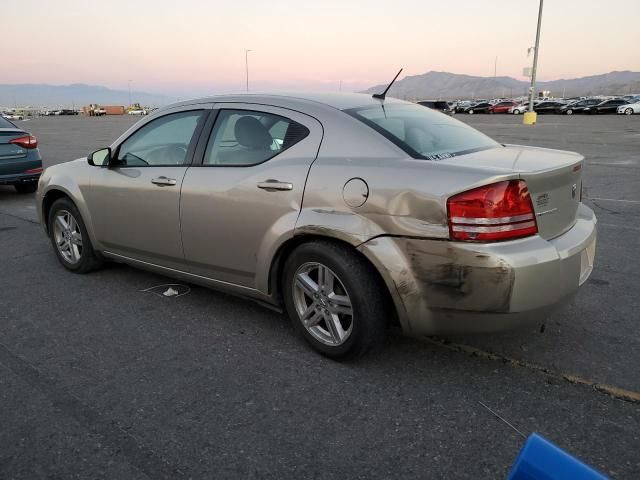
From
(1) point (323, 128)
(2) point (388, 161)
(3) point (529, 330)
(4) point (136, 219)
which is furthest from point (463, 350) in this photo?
(4) point (136, 219)

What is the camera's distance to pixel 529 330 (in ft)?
11.6

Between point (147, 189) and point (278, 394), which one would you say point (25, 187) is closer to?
point (147, 189)

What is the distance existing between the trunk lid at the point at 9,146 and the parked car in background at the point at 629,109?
4877 cm

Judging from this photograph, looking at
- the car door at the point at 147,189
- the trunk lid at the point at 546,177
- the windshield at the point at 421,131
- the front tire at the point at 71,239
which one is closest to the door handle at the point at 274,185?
the windshield at the point at 421,131

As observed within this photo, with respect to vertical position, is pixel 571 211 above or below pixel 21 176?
above

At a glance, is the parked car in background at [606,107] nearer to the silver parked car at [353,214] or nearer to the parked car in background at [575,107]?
the parked car in background at [575,107]

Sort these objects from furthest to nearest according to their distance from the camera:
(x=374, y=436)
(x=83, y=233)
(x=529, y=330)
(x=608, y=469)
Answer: (x=83, y=233) → (x=529, y=330) → (x=374, y=436) → (x=608, y=469)

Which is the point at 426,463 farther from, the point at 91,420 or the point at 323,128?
the point at 323,128

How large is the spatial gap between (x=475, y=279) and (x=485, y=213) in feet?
1.07

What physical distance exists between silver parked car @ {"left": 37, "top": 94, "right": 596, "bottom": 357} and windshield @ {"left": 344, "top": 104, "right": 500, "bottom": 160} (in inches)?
0.6

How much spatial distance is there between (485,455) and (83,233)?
3812mm

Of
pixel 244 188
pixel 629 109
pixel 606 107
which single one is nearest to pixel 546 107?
pixel 606 107

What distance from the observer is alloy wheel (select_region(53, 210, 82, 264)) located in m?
4.84

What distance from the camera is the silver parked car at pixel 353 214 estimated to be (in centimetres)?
263
